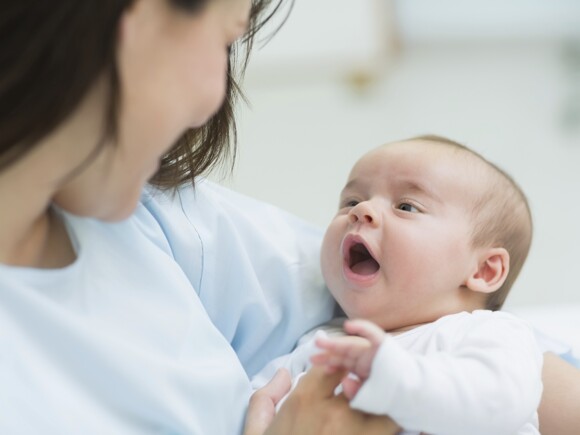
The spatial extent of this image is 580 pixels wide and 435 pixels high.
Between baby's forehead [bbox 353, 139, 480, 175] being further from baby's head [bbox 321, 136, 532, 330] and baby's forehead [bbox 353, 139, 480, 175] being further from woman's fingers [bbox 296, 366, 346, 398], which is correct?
woman's fingers [bbox 296, 366, 346, 398]

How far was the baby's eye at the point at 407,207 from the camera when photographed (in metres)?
1.15

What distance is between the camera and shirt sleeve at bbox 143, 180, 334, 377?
1.11 meters

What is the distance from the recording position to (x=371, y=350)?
0.81 meters

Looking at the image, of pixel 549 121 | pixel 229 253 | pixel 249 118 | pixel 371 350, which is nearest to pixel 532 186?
pixel 549 121

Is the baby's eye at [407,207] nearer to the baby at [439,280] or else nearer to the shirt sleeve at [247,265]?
the baby at [439,280]

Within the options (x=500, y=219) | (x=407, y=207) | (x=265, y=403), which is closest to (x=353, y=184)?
(x=407, y=207)

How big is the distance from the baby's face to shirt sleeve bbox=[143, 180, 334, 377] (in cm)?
6

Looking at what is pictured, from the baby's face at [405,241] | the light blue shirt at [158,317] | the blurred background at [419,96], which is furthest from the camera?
the blurred background at [419,96]

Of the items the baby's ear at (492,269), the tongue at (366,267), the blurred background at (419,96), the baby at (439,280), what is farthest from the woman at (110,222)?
the blurred background at (419,96)

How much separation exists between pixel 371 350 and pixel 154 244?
0.34 m

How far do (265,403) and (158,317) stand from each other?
0.16m

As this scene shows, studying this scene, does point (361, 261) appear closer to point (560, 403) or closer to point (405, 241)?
point (405, 241)

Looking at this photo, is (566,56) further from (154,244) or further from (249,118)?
(154,244)

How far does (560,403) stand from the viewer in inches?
42.1
